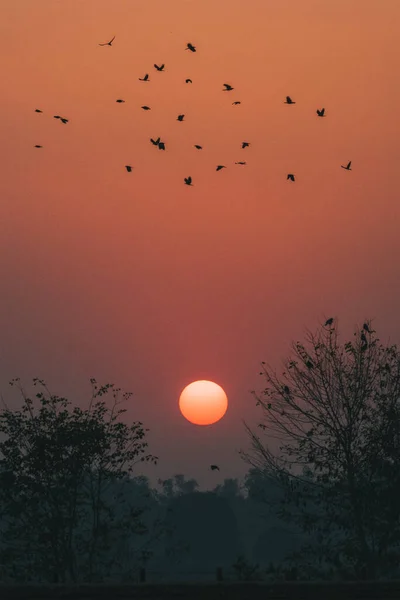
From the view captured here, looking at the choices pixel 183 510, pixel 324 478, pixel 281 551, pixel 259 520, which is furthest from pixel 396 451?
pixel 259 520

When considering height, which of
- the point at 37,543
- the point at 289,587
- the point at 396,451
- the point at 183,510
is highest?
the point at 183,510

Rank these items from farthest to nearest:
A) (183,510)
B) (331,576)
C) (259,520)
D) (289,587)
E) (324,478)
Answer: (259,520) → (183,510) → (324,478) → (331,576) → (289,587)

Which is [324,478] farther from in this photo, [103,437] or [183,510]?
[183,510]

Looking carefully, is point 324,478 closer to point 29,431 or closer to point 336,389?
point 336,389

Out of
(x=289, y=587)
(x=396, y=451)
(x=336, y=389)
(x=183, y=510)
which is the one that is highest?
(x=183, y=510)

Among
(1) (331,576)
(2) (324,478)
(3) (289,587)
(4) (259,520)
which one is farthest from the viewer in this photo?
(4) (259,520)

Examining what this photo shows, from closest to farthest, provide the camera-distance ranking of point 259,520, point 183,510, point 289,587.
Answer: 1. point 289,587
2. point 183,510
3. point 259,520

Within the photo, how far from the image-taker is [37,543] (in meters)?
29.6

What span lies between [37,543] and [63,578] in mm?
1889

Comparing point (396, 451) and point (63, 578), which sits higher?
point (396, 451)

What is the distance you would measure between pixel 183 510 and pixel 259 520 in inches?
1817

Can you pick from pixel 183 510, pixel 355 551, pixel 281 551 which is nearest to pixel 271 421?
pixel 355 551

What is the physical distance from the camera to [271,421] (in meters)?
30.4

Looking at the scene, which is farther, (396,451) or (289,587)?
(396,451)
